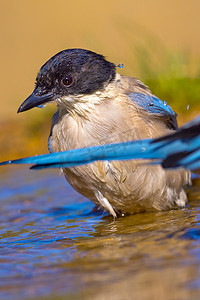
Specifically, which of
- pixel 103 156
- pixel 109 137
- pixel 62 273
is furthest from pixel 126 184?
pixel 62 273

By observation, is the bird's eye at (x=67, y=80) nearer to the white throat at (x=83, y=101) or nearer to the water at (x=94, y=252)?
the white throat at (x=83, y=101)

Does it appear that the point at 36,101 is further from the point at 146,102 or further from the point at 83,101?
the point at 146,102

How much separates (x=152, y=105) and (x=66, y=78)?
0.67 metres

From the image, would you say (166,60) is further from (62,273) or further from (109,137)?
(62,273)

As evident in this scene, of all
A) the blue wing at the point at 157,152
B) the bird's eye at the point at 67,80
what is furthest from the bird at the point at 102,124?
the blue wing at the point at 157,152

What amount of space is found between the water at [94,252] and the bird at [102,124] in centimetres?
19

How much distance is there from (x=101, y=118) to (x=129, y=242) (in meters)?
1.05

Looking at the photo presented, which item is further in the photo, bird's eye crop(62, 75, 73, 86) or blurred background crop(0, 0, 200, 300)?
bird's eye crop(62, 75, 73, 86)

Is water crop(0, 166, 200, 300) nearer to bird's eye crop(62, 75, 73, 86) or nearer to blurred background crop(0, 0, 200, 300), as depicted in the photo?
blurred background crop(0, 0, 200, 300)

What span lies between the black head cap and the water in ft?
3.01

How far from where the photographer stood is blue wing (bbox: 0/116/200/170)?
9.34 ft

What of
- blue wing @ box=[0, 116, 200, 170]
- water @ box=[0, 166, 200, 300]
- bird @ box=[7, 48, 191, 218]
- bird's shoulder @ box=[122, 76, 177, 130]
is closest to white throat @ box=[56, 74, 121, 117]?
bird @ box=[7, 48, 191, 218]

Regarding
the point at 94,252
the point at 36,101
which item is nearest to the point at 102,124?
the point at 36,101

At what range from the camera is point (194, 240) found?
10.7ft
